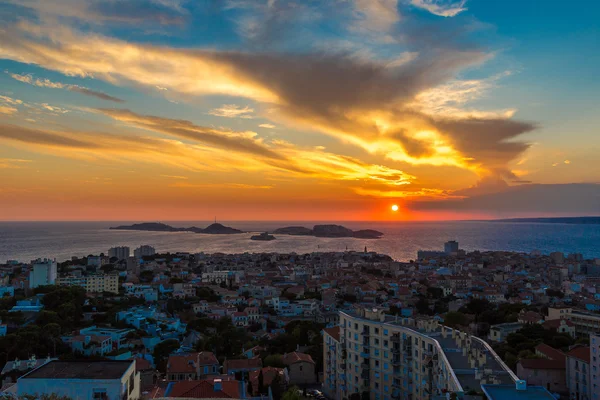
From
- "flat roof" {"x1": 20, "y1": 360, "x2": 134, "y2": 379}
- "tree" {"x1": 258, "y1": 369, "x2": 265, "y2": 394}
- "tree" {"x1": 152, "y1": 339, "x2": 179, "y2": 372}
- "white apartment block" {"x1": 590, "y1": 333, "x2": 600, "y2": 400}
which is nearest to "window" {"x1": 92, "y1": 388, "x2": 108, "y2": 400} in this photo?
"flat roof" {"x1": 20, "y1": 360, "x2": 134, "y2": 379}

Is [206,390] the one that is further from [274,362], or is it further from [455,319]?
[455,319]

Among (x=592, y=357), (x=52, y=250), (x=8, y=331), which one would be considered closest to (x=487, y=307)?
(x=592, y=357)

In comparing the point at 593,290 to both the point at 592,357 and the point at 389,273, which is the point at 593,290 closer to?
the point at 389,273

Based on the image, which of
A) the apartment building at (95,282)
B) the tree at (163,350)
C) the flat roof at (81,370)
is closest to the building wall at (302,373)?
the tree at (163,350)

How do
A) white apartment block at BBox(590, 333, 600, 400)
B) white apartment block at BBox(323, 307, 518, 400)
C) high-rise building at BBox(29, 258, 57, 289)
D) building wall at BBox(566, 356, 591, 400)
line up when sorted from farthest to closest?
high-rise building at BBox(29, 258, 57, 289) < building wall at BBox(566, 356, 591, 400) < white apartment block at BBox(590, 333, 600, 400) < white apartment block at BBox(323, 307, 518, 400)

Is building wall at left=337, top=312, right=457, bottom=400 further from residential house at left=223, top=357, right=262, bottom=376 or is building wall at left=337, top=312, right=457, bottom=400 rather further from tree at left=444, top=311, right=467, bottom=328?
tree at left=444, top=311, right=467, bottom=328
